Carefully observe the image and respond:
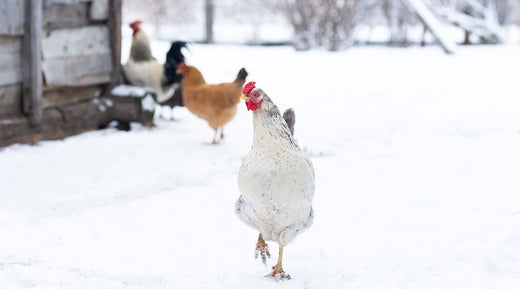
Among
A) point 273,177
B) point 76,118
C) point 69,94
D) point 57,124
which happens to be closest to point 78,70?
point 69,94

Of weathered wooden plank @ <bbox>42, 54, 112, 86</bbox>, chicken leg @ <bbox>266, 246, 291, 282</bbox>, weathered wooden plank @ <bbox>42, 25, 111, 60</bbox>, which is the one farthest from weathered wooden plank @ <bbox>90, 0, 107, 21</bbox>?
chicken leg @ <bbox>266, 246, 291, 282</bbox>

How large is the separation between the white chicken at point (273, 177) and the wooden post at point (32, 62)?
4356 millimetres

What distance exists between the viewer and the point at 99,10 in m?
8.49

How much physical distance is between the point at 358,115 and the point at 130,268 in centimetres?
558

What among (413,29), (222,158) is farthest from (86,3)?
(413,29)

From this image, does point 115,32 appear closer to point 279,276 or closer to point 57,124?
point 57,124

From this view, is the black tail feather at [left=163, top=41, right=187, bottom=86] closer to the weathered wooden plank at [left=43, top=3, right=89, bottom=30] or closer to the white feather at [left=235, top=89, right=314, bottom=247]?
the weathered wooden plank at [left=43, top=3, right=89, bottom=30]

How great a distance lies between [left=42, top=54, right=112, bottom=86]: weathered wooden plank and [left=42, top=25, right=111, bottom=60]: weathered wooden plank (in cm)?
6

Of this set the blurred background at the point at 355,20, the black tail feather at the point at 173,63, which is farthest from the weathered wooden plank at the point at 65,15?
the blurred background at the point at 355,20

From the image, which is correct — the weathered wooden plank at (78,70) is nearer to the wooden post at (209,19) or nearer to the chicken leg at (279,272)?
the chicken leg at (279,272)

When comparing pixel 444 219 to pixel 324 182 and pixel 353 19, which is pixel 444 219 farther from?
pixel 353 19

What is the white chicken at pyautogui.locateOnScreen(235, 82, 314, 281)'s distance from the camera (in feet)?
12.1

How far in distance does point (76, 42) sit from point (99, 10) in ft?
1.92

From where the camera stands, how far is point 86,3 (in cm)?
835
